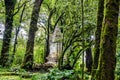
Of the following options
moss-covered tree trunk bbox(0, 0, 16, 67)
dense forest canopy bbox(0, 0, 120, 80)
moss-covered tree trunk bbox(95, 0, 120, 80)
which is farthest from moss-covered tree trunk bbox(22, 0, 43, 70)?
moss-covered tree trunk bbox(95, 0, 120, 80)

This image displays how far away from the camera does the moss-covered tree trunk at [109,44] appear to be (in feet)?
20.1

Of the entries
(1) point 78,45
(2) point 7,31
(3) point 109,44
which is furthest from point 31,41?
(3) point 109,44

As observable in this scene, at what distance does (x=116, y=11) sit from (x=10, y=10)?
11.7 meters

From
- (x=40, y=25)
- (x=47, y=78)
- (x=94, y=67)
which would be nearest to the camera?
(x=94, y=67)

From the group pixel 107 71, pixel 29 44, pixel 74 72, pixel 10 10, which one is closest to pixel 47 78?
pixel 74 72

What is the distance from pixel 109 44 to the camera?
6.20 meters

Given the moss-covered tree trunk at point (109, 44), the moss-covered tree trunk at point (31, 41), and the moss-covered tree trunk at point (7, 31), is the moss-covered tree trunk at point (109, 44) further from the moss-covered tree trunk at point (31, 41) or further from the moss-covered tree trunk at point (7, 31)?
the moss-covered tree trunk at point (7, 31)

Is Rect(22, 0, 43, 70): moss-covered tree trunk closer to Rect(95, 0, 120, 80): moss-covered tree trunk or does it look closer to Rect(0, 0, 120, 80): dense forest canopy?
Rect(0, 0, 120, 80): dense forest canopy

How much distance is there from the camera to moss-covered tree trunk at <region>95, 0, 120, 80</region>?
612 centimetres

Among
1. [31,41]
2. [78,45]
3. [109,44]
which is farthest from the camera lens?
[31,41]

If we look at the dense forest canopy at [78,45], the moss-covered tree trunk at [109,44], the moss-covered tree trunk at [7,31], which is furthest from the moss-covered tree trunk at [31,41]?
the moss-covered tree trunk at [109,44]

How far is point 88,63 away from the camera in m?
16.8

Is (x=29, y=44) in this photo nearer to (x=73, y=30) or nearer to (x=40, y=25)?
(x=73, y=30)

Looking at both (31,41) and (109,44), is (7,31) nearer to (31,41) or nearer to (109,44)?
(31,41)
